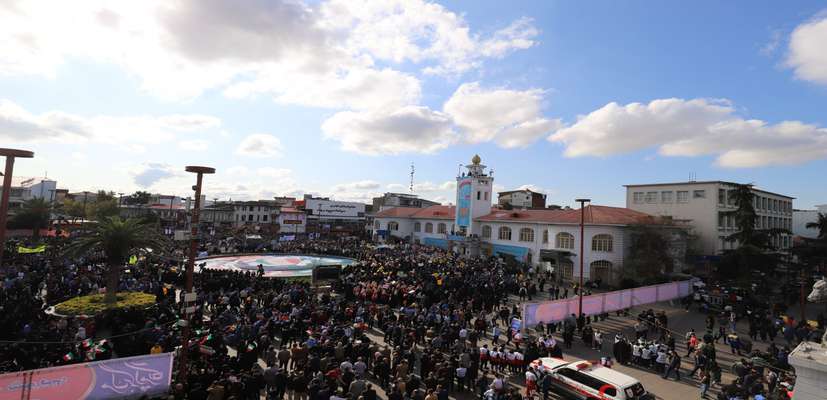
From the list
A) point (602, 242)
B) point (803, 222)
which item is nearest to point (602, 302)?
point (602, 242)

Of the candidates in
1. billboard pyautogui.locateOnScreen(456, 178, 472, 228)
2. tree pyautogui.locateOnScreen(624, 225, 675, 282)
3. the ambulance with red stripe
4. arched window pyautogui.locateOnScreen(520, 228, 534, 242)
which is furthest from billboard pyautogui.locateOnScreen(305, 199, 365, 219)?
the ambulance with red stripe

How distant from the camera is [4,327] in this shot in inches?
536

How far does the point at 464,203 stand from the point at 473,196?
1.70m

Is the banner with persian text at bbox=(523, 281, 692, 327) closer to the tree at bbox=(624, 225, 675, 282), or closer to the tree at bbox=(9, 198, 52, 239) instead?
the tree at bbox=(624, 225, 675, 282)

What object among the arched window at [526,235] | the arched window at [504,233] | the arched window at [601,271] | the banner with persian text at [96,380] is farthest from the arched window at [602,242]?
the banner with persian text at [96,380]

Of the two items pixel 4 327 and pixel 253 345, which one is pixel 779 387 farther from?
pixel 4 327

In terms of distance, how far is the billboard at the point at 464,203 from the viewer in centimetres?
5311

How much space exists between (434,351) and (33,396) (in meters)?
10.9

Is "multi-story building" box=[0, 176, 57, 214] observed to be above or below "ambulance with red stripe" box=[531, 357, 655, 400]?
above

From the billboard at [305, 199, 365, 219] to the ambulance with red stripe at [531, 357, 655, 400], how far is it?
7176 centimetres

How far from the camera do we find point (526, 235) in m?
44.8

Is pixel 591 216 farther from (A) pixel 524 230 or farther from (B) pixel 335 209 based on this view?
(B) pixel 335 209

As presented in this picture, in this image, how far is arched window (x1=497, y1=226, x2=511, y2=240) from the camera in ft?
155

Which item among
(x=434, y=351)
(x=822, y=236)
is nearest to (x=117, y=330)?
(x=434, y=351)
